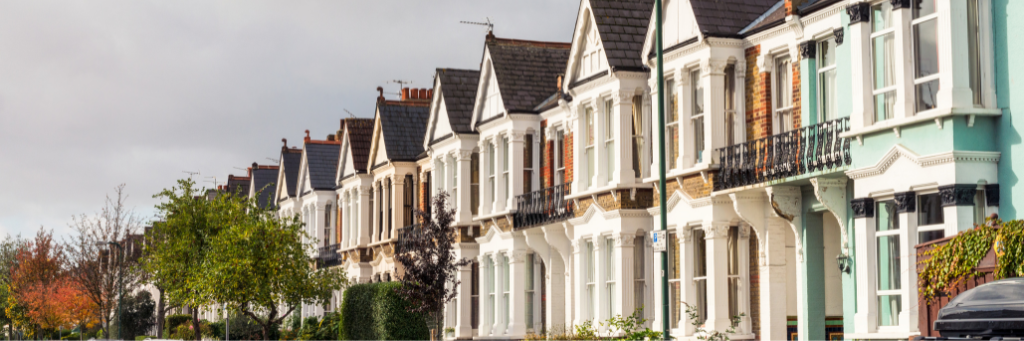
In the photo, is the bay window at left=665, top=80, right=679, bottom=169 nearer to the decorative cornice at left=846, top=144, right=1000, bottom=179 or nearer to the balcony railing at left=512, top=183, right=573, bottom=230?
the balcony railing at left=512, top=183, right=573, bottom=230

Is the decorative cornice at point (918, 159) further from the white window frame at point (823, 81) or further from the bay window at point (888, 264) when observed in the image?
the white window frame at point (823, 81)

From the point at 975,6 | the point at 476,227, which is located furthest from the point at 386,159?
the point at 975,6

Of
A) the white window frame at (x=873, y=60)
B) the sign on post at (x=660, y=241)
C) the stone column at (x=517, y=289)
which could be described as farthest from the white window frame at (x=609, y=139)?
the white window frame at (x=873, y=60)

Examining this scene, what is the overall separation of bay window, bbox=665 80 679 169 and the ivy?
25.9ft

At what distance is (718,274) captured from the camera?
23016 mm

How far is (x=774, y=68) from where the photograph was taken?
72.3ft

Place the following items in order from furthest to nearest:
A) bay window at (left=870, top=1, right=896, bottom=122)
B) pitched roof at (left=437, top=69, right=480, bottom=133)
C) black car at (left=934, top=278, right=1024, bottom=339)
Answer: pitched roof at (left=437, top=69, right=480, bottom=133), bay window at (left=870, top=1, right=896, bottom=122), black car at (left=934, top=278, right=1024, bottom=339)

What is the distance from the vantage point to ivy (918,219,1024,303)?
15094mm

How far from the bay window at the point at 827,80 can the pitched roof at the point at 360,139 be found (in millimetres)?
27435

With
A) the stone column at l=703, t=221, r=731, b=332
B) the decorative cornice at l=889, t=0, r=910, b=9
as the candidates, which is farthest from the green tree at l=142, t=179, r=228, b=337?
the decorative cornice at l=889, t=0, r=910, b=9

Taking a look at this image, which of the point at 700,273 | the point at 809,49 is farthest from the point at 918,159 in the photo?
the point at 700,273

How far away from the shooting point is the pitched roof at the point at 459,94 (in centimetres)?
3622

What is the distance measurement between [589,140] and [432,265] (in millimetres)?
7483

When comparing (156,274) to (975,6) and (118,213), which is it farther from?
(975,6)
